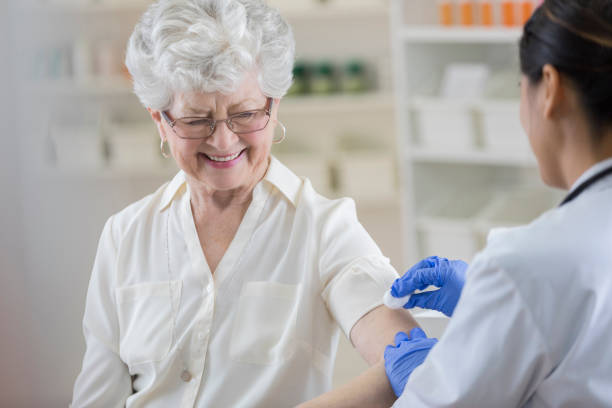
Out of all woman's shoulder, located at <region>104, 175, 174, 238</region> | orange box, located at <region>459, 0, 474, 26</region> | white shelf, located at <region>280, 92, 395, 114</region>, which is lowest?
white shelf, located at <region>280, 92, 395, 114</region>

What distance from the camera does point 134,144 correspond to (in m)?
3.39

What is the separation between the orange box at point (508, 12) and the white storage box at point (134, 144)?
5.14 feet

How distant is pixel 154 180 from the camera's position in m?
3.64

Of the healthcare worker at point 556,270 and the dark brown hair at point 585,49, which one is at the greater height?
the dark brown hair at point 585,49

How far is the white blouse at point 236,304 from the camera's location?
123cm

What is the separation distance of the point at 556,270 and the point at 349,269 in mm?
456

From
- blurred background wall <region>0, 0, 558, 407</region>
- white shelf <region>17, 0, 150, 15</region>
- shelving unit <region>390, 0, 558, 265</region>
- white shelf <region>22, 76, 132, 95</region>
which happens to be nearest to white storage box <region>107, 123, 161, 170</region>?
blurred background wall <region>0, 0, 558, 407</region>

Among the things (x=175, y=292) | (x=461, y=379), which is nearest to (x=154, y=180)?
(x=175, y=292)

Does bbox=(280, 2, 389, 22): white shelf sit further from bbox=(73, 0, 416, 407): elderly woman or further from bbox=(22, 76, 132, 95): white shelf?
bbox=(73, 0, 416, 407): elderly woman

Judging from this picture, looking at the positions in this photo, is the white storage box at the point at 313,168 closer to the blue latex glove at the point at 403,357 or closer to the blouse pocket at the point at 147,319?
the blouse pocket at the point at 147,319

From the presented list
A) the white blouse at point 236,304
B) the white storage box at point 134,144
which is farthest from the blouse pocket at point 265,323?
the white storage box at point 134,144

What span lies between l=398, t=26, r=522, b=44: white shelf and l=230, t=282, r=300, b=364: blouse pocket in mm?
1976

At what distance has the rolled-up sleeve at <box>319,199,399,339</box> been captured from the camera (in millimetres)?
1208

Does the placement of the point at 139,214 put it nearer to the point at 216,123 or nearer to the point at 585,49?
the point at 216,123
